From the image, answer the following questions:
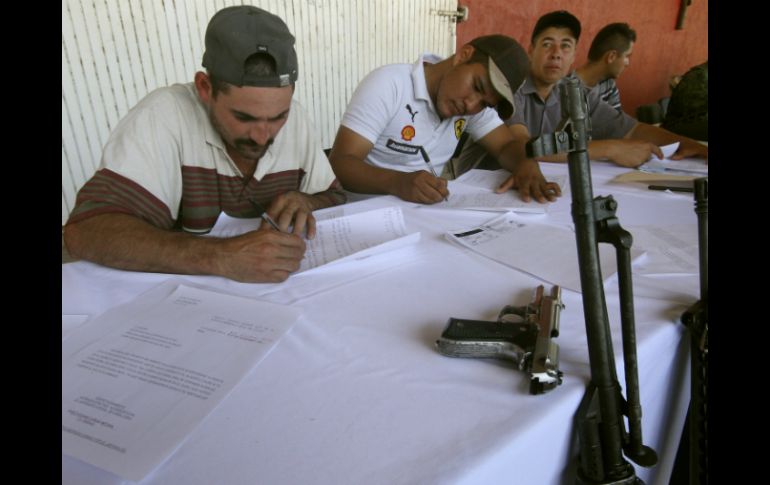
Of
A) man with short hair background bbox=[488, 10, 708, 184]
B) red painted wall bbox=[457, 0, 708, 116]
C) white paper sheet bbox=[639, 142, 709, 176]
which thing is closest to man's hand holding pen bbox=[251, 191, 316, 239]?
man with short hair background bbox=[488, 10, 708, 184]

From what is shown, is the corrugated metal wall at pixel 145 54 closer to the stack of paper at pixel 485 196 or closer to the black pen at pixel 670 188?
the stack of paper at pixel 485 196

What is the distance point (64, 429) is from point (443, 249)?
681 mm

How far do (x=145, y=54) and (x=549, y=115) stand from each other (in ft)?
6.90

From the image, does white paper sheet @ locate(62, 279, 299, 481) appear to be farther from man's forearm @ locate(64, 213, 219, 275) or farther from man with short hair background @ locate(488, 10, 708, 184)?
man with short hair background @ locate(488, 10, 708, 184)

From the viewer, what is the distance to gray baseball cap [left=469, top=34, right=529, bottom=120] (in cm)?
148

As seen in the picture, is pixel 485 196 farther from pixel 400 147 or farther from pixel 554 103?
pixel 554 103

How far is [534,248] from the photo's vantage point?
931mm

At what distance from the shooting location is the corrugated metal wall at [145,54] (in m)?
2.23

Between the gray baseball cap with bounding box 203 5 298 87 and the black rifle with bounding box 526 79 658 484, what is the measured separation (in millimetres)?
788

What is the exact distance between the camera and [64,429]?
1.50ft

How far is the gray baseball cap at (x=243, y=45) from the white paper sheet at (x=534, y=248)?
1.82 feet

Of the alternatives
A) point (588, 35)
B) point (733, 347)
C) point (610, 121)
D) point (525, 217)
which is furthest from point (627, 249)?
point (588, 35)

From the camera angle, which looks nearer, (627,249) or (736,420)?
(627,249)

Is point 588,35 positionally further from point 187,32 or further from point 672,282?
point 672,282
